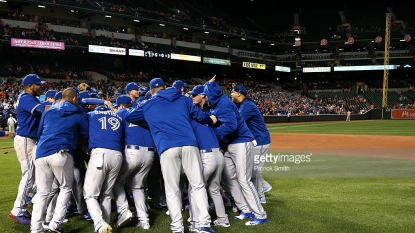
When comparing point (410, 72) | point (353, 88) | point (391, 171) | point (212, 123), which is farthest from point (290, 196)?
point (410, 72)

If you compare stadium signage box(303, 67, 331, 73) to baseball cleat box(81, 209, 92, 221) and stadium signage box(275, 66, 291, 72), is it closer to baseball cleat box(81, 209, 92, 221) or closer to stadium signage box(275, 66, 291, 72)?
stadium signage box(275, 66, 291, 72)

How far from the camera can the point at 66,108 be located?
5.39m

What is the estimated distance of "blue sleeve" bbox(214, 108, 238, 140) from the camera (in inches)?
228

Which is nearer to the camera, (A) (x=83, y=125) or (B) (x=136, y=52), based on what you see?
(A) (x=83, y=125)

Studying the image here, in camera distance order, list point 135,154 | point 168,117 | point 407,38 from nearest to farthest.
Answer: point 168,117, point 135,154, point 407,38

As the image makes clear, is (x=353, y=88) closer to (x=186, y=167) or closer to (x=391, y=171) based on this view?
(x=391, y=171)

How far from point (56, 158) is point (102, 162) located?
0.59m

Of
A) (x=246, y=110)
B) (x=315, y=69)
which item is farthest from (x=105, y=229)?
(x=315, y=69)

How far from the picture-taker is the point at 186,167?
17.2ft

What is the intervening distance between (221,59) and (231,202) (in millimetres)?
43398

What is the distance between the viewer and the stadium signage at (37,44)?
32.2 meters

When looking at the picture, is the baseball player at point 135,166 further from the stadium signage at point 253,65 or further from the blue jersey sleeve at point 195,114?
the stadium signage at point 253,65

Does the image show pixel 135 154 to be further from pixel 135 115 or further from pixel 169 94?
pixel 169 94

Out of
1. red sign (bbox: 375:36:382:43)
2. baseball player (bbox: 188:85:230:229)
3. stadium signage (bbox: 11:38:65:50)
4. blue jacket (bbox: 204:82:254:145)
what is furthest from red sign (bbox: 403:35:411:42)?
baseball player (bbox: 188:85:230:229)
